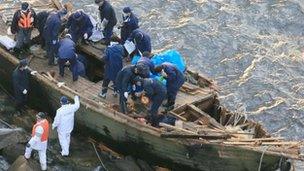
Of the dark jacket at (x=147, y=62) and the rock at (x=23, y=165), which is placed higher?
the dark jacket at (x=147, y=62)

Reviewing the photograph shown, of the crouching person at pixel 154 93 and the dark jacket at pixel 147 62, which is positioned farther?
the dark jacket at pixel 147 62

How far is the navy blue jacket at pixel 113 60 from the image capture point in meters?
15.0

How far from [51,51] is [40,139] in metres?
3.25

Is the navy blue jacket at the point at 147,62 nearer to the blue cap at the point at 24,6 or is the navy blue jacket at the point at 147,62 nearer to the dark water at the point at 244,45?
the blue cap at the point at 24,6

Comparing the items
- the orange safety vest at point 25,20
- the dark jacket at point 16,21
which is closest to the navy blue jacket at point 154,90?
the orange safety vest at point 25,20

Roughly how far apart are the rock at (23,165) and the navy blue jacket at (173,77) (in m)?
3.67

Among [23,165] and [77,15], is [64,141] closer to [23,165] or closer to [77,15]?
[23,165]

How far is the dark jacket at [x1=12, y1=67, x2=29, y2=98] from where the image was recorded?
15.4 meters

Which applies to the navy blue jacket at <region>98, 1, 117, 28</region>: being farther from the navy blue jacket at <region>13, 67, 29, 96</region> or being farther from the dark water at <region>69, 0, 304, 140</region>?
the dark water at <region>69, 0, 304, 140</region>

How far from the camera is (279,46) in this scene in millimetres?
21812

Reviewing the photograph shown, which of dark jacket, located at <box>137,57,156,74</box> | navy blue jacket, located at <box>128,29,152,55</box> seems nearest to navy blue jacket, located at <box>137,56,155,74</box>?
dark jacket, located at <box>137,57,156,74</box>

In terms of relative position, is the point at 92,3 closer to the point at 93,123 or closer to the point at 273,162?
the point at 93,123

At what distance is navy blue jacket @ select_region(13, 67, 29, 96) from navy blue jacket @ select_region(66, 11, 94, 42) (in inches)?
72.6

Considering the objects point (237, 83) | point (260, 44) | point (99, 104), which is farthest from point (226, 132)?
point (260, 44)
